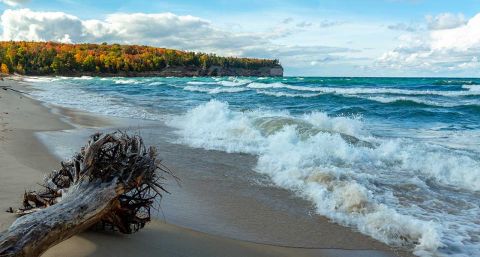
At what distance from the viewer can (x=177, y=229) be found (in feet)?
14.3

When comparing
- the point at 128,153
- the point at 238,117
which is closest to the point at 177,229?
the point at 128,153

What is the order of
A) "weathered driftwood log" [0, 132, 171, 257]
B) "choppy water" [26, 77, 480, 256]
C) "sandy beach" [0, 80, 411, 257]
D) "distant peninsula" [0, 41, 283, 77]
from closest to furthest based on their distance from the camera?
"weathered driftwood log" [0, 132, 171, 257] < "sandy beach" [0, 80, 411, 257] < "choppy water" [26, 77, 480, 256] < "distant peninsula" [0, 41, 283, 77]

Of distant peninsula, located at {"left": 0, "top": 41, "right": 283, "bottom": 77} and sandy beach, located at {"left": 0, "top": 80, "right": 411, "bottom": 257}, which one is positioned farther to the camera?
distant peninsula, located at {"left": 0, "top": 41, "right": 283, "bottom": 77}

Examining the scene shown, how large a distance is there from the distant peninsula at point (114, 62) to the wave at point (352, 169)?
86890mm

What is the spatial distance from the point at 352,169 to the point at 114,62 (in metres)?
123

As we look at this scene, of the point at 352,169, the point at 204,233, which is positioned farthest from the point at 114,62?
the point at 204,233

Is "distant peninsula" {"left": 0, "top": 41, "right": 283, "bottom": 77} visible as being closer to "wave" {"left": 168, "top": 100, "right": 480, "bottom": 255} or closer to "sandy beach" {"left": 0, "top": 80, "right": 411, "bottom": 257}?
"wave" {"left": 168, "top": 100, "right": 480, "bottom": 255}

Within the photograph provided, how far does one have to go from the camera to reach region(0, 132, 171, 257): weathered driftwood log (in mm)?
2973

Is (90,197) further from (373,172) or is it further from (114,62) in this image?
(114,62)

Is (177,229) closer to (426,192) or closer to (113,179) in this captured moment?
(113,179)

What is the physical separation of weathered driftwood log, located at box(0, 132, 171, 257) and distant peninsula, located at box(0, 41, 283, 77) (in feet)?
302

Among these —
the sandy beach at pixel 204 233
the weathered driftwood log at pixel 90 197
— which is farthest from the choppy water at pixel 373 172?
the weathered driftwood log at pixel 90 197

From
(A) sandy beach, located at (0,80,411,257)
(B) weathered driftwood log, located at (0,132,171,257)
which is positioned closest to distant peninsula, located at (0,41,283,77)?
(A) sandy beach, located at (0,80,411,257)

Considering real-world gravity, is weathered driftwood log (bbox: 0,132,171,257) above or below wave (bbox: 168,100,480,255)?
above
